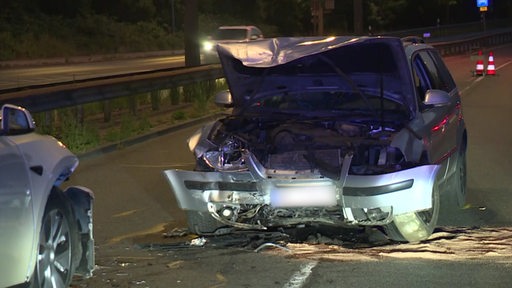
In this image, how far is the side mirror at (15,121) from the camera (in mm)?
4449

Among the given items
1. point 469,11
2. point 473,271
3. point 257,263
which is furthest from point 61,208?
point 469,11

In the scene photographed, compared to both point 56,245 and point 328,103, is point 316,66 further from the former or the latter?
point 56,245

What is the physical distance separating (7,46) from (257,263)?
126 ft

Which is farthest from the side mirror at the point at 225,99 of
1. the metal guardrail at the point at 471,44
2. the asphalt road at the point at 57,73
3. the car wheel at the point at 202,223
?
the metal guardrail at the point at 471,44

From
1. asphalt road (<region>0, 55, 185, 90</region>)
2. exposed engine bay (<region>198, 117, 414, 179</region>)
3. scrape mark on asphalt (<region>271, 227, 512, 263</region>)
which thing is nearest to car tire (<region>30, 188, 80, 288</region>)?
exposed engine bay (<region>198, 117, 414, 179</region>)

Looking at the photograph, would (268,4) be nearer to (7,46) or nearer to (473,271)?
(7,46)

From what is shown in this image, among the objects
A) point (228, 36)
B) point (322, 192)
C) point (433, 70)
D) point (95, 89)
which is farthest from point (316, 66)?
point (228, 36)

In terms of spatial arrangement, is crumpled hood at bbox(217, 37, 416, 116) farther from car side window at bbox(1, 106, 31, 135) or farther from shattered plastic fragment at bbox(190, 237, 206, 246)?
car side window at bbox(1, 106, 31, 135)

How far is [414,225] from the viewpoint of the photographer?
239 inches

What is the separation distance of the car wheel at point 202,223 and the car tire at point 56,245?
4.81 feet

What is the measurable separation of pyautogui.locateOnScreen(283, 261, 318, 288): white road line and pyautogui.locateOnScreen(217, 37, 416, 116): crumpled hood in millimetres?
1774

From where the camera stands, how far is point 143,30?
56062 millimetres

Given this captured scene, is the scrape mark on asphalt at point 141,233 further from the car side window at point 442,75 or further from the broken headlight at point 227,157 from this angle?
the car side window at point 442,75

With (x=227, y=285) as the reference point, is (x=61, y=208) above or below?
above
